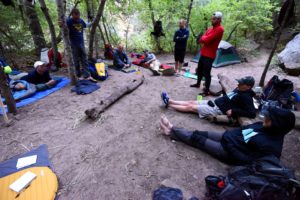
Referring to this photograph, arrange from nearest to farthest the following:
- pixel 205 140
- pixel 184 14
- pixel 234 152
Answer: pixel 234 152
pixel 205 140
pixel 184 14

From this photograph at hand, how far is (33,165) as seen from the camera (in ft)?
8.17

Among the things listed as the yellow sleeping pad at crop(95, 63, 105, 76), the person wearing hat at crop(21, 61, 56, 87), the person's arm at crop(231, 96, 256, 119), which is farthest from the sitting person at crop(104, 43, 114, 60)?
the person's arm at crop(231, 96, 256, 119)

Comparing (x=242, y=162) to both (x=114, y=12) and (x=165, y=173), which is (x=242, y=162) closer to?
(x=165, y=173)

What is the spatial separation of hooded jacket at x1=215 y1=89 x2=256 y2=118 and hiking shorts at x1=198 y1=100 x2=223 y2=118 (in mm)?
83

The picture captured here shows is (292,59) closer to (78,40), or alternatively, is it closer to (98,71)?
(98,71)

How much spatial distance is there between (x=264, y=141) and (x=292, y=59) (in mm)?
6791

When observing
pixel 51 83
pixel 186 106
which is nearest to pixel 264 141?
pixel 186 106

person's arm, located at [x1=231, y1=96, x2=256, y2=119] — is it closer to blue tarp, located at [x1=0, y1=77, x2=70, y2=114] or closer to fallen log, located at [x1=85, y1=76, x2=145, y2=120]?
fallen log, located at [x1=85, y1=76, x2=145, y2=120]

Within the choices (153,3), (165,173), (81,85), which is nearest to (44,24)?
(81,85)

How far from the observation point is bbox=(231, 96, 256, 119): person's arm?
3.23 meters

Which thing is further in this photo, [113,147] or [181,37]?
[181,37]

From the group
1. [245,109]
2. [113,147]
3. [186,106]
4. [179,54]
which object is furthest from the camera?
[179,54]

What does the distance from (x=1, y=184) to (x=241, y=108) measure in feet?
11.8

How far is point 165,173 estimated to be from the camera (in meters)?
2.46
